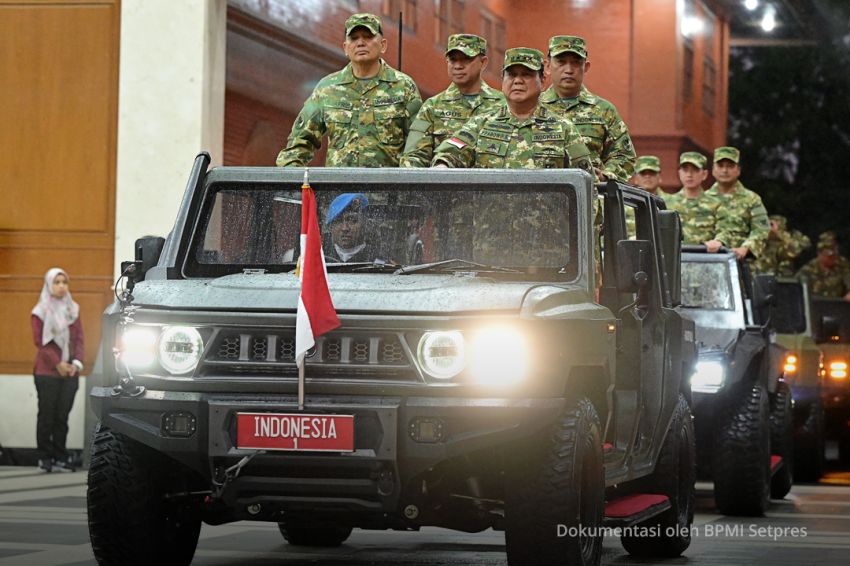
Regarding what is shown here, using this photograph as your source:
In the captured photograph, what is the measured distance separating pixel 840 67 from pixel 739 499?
1908 inches

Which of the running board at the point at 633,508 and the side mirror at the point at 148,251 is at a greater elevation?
the side mirror at the point at 148,251

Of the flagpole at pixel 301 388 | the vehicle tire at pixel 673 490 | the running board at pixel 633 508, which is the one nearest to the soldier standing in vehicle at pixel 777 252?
the vehicle tire at pixel 673 490

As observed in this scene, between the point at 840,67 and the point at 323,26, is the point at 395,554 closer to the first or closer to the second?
the point at 323,26

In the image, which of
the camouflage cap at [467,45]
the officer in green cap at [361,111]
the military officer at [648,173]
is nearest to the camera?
the officer in green cap at [361,111]

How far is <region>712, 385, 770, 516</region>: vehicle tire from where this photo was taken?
13727mm

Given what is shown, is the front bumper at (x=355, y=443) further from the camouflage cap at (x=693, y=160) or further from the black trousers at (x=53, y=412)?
the camouflage cap at (x=693, y=160)

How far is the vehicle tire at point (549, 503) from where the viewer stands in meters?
8.07

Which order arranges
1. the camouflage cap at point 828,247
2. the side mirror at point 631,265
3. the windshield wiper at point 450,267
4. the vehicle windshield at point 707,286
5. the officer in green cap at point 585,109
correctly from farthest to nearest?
the camouflage cap at point 828,247 < the vehicle windshield at point 707,286 < the officer in green cap at point 585,109 < the side mirror at point 631,265 < the windshield wiper at point 450,267

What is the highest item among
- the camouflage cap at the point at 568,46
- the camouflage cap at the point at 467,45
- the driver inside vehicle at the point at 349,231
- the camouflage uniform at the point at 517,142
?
the camouflage cap at the point at 568,46

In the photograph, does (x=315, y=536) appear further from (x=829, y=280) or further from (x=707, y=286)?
(x=829, y=280)

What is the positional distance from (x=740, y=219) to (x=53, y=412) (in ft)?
20.4

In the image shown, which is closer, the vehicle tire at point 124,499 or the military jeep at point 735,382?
the vehicle tire at point 124,499

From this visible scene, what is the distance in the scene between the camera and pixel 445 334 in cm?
805

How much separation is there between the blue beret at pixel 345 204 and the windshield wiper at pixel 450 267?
462 millimetres
